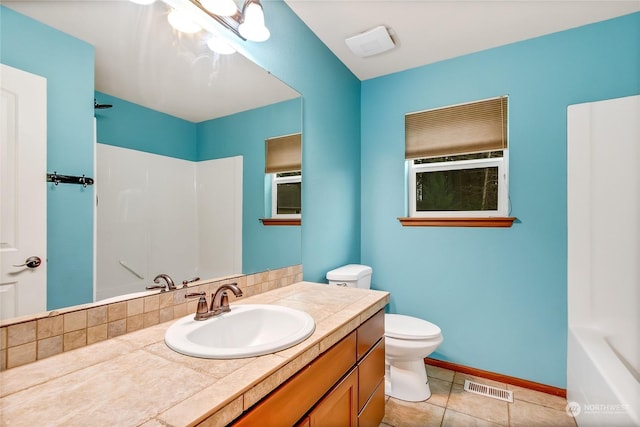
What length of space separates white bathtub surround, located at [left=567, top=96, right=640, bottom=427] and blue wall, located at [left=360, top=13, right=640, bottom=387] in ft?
0.23

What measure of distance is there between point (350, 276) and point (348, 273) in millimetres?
→ 43

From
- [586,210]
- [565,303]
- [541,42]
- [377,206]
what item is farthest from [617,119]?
[377,206]

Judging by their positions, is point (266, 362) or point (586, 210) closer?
point (266, 362)

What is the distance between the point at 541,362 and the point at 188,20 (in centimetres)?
284

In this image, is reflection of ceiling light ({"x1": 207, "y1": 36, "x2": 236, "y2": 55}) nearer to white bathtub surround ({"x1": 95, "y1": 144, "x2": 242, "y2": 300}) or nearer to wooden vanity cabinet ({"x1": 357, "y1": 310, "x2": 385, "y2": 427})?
white bathtub surround ({"x1": 95, "y1": 144, "x2": 242, "y2": 300})

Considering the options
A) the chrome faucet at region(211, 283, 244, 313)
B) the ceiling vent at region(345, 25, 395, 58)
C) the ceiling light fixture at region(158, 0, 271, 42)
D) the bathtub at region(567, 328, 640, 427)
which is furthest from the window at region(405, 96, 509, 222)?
the chrome faucet at region(211, 283, 244, 313)

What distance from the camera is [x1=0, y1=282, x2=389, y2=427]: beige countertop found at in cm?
57

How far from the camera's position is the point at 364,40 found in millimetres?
2051

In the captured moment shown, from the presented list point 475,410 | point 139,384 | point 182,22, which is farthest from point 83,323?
point 475,410

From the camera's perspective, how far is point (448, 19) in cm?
188

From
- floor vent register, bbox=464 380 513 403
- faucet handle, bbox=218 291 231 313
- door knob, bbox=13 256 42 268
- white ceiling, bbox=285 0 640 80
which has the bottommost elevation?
floor vent register, bbox=464 380 513 403

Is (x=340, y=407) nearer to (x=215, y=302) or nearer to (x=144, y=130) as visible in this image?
(x=215, y=302)

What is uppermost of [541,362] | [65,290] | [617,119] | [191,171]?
[617,119]

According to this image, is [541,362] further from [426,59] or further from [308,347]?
[426,59]
